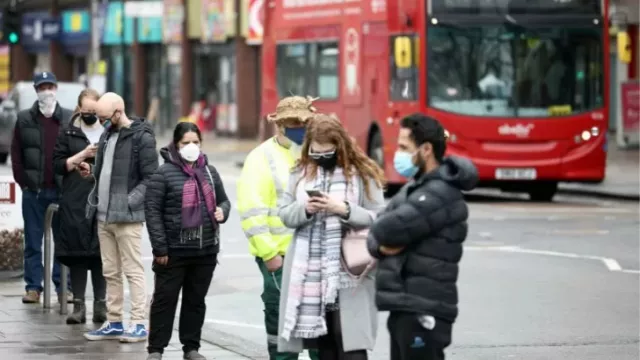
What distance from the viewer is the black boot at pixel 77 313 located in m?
12.3

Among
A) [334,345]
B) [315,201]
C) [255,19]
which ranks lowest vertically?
[334,345]

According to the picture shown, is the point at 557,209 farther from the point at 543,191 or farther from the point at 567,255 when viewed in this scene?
the point at 567,255

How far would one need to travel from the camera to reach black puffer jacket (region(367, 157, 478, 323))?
7.27 meters

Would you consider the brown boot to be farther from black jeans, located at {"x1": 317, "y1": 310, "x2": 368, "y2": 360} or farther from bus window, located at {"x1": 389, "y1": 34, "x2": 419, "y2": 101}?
bus window, located at {"x1": 389, "y1": 34, "x2": 419, "y2": 101}

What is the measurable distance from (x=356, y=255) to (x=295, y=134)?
3.63ft

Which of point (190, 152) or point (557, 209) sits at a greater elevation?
point (190, 152)

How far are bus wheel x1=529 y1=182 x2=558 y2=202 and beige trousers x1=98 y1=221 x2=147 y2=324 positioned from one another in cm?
1551

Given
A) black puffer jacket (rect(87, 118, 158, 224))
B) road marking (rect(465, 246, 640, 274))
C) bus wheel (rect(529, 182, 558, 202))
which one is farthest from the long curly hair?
bus wheel (rect(529, 182, 558, 202))

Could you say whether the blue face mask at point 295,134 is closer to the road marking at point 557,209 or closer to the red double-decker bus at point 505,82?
the road marking at point 557,209

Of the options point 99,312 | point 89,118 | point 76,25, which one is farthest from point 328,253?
point 76,25

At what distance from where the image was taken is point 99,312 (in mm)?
12422

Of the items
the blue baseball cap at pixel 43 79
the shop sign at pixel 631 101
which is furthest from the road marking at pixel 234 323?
the shop sign at pixel 631 101

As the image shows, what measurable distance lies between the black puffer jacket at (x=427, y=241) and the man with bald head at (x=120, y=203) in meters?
4.13

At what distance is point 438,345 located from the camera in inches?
289
